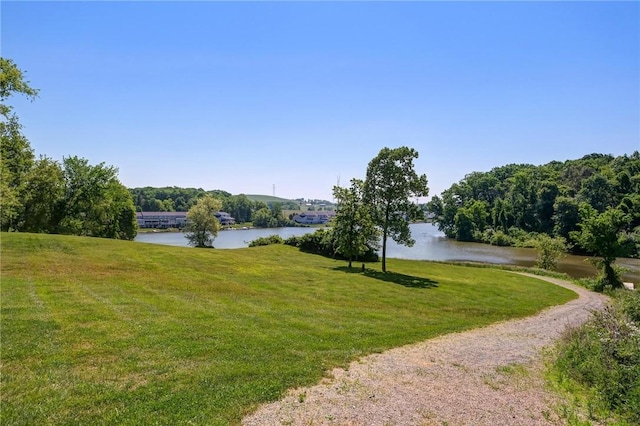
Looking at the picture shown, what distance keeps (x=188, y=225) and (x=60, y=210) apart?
16.9 m

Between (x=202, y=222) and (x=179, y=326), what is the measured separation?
154 ft

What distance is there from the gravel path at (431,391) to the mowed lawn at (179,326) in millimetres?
604

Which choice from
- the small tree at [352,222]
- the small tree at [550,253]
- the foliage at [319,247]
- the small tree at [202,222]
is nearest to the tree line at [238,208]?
the small tree at [202,222]

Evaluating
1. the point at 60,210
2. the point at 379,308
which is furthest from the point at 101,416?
the point at 60,210

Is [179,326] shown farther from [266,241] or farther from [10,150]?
[266,241]

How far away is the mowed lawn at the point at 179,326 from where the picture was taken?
7.07m

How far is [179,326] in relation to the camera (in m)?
11.4

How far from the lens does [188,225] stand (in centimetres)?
5675

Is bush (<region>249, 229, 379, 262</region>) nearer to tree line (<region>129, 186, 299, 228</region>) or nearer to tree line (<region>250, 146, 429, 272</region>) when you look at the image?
tree line (<region>250, 146, 429, 272</region>)

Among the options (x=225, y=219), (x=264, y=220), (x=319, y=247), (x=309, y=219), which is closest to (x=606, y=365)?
(x=319, y=247)

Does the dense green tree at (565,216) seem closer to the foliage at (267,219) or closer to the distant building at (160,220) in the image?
the foliage at (267,219)

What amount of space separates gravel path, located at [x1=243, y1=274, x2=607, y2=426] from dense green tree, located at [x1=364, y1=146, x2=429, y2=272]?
16603 millimetres

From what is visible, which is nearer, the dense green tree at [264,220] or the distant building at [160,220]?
the distant building at [160,220]

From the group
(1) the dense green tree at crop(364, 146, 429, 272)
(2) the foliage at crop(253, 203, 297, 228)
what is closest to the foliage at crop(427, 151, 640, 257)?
(1) the dense green tree at crop(364, 146, 429, 272)
